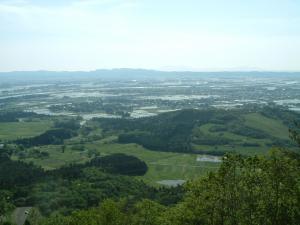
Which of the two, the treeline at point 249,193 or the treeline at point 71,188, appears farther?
the treeline at point 71,188

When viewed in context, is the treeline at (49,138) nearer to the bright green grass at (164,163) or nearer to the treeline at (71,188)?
the bright green grass at (164,163)


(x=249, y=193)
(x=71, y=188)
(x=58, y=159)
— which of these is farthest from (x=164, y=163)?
(x=249, y=193)

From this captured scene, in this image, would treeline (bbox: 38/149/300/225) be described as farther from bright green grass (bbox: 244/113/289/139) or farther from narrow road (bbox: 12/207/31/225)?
bright green grass (bbox: 244/113/289/139)

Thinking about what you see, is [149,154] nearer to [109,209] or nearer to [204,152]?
[204,152]

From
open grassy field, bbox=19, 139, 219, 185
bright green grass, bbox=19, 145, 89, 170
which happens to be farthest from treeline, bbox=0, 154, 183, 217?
bright green grass, bbox=19, 145, 89, 170

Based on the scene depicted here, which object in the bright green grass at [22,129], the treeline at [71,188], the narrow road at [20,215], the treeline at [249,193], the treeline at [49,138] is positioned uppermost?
the treeline at [249,193]

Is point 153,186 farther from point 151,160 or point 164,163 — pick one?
point 151,160

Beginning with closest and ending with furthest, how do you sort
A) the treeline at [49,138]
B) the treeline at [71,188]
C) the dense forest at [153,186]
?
the dense forest at [153,186]
the treeline at [71,188]
the treeline at [49,138]

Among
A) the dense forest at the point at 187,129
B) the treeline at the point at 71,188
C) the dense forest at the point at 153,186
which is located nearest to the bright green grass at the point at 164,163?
the dense forest at the point at 153,186
